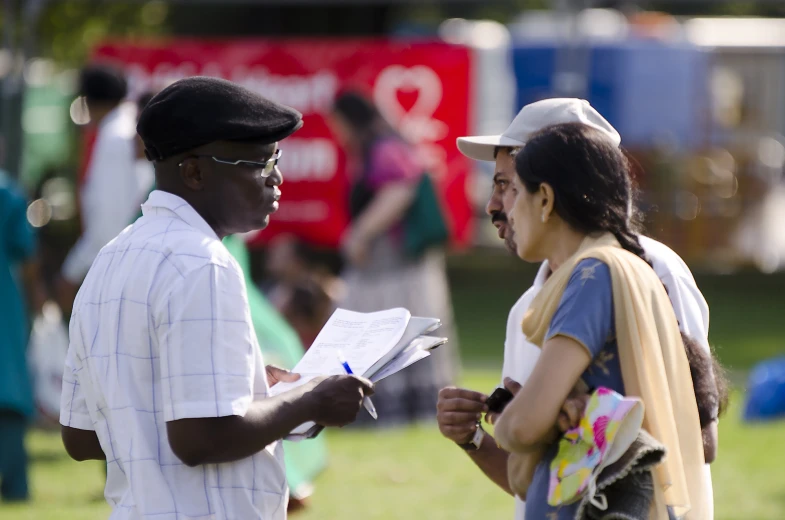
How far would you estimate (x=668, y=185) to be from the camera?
14727 millimetres

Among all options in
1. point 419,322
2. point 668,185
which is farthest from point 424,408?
point 668,185

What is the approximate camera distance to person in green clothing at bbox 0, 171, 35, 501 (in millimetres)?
6262

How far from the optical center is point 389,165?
305 inches

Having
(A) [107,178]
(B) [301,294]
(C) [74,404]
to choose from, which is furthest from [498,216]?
(B) [301,294]

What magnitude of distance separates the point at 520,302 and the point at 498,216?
0.24 m

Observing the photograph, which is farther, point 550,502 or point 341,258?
point 341,258

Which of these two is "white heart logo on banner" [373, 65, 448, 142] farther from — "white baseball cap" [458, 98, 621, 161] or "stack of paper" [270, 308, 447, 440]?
"stack of paper" [270, 308, 447, 440]

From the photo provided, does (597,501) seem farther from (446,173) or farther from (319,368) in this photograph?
(446,173)

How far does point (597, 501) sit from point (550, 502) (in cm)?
10

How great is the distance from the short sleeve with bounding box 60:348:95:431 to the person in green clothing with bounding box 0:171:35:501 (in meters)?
3.67

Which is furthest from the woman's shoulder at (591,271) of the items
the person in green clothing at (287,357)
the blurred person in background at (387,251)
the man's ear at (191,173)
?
the blurred person in background at (387,251)

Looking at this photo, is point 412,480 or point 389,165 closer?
point 412,480

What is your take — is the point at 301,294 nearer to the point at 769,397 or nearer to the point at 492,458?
the point at 769,397

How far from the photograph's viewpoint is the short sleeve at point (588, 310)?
242cm
